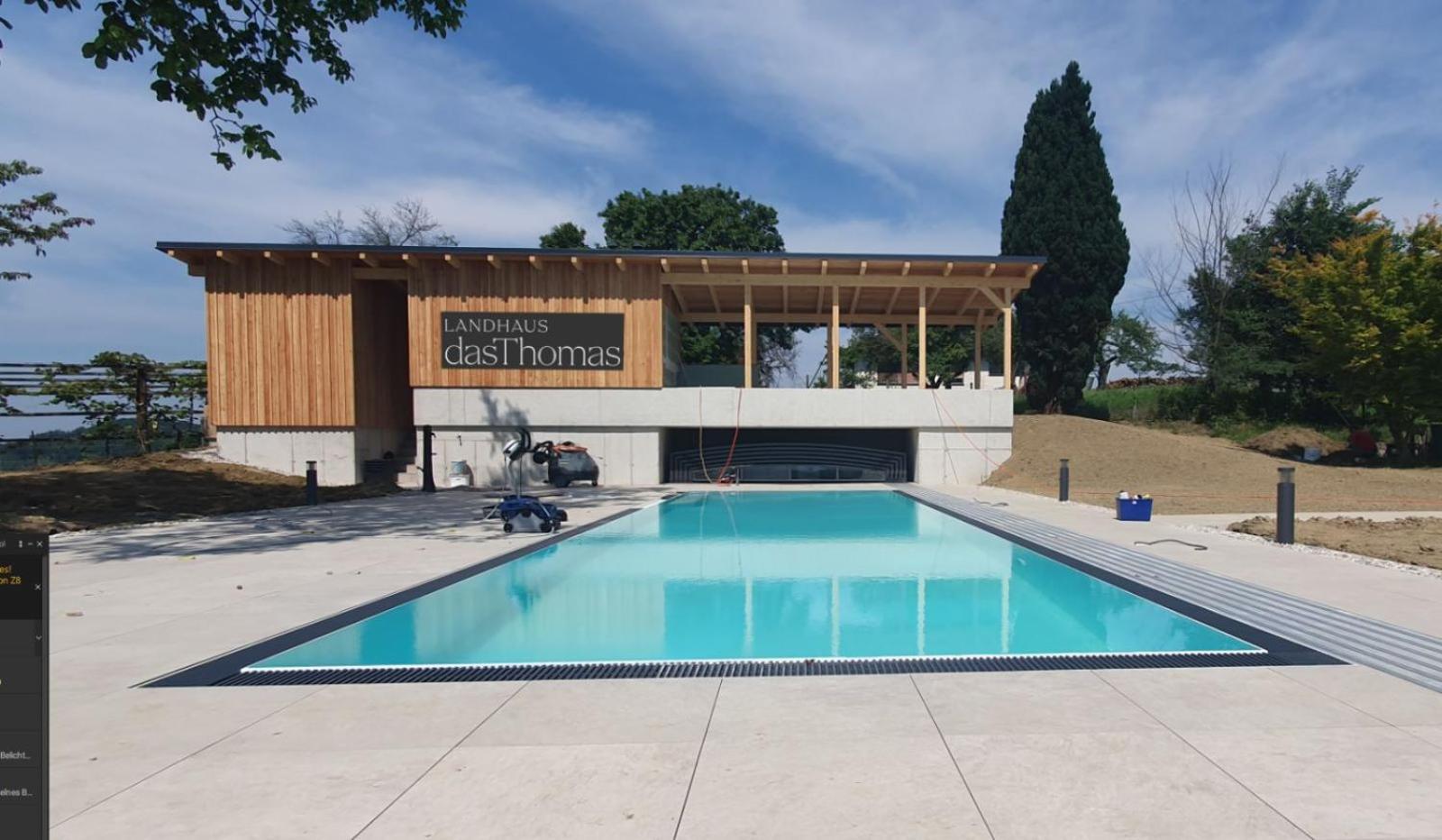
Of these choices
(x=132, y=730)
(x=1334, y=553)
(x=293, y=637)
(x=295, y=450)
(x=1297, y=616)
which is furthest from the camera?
(x=295, y=450)

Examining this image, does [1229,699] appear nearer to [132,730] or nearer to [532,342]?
[132,730]

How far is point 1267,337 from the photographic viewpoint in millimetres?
31328

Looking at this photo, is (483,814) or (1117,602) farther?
(1117,602)

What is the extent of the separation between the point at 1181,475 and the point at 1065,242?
14.4m

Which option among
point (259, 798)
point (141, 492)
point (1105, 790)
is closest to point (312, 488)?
point (141, 492)

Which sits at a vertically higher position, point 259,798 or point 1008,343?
point 1008,343

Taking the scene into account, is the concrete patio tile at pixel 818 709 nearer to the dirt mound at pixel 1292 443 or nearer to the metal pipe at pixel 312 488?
the metal pipe at pixel 312 488

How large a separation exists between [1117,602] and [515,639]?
597cm

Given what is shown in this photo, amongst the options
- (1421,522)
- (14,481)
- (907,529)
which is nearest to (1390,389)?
(1421,522)

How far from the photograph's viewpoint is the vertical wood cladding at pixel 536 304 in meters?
22.9

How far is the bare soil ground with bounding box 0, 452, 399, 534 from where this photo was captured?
533 inches

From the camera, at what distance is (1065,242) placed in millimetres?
32375

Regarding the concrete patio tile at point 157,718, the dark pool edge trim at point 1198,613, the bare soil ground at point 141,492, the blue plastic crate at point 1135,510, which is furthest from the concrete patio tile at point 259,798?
the blue plastic crate at point 1135,510

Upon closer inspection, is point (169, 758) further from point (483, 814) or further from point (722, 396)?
point (722, 396)
